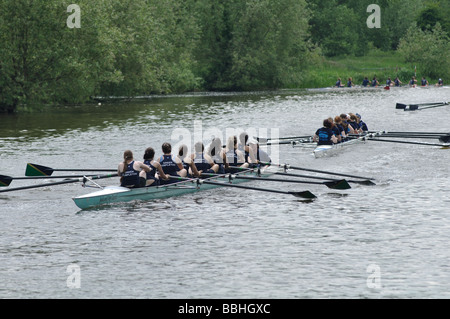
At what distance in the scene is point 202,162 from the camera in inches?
834

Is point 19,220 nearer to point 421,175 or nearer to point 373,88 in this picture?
point 421,175

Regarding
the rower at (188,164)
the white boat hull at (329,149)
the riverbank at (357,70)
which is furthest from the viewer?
the riverbank at (357,70)

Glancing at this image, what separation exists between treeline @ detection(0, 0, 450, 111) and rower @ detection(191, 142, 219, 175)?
27706 mm

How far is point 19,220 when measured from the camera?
56.8 feet

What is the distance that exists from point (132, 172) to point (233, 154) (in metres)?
4.44

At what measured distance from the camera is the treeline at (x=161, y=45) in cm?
4675

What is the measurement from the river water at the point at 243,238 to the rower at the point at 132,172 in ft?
2.13

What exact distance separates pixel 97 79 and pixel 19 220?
3467 centimetres

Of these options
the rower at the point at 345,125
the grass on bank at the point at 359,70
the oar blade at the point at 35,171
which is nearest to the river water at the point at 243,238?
the oar blade at the point at 35,171

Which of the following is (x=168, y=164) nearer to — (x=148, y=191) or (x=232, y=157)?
(x=148, y=191)

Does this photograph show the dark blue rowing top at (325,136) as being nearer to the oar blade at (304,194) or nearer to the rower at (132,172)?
the oar blade at (304,194)

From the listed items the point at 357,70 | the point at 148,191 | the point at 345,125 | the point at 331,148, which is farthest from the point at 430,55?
the point at 148,191
